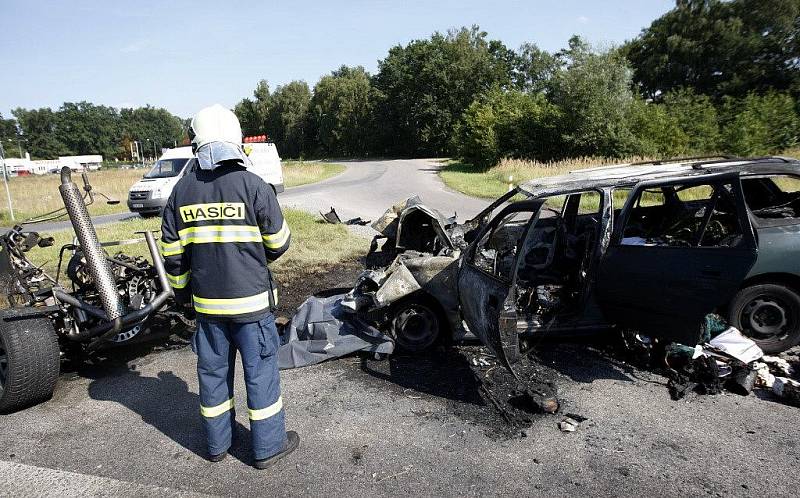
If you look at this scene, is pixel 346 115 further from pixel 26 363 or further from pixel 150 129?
pixel 150 129

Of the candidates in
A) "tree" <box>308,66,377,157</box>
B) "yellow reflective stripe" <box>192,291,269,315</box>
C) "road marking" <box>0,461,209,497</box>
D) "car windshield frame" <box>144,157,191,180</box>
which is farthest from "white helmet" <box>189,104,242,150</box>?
"tree" <box>308,66,377,157</box>

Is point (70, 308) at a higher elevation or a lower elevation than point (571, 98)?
lower

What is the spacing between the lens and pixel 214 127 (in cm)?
300

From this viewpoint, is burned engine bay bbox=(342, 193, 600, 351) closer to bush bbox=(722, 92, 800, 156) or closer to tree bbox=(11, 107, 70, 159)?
bush bbox=(722, 92, 800, 156)

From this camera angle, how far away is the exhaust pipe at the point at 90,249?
167 inches

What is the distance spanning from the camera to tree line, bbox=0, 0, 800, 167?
23.8 m

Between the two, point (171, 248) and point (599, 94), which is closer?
point (171, 248)

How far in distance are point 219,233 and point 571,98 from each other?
2557 centimetres

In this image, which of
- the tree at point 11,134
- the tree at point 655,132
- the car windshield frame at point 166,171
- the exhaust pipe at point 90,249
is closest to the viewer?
the exhaust pipe at point 90,249

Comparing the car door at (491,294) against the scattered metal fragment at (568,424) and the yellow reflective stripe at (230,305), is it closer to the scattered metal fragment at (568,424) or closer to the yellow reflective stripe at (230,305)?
the scattered metal fragment at (568,424)

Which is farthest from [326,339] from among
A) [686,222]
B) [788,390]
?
[686,222]

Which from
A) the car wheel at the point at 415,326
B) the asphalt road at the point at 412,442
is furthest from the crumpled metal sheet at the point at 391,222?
the asphalt road at the point at 412,442

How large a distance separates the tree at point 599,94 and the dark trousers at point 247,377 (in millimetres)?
24394

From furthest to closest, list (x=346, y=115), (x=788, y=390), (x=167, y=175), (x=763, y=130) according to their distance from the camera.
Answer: (x=346, y=115) → (x=763, y=130) → (x=167, y=175) → (x=788, y=390)
